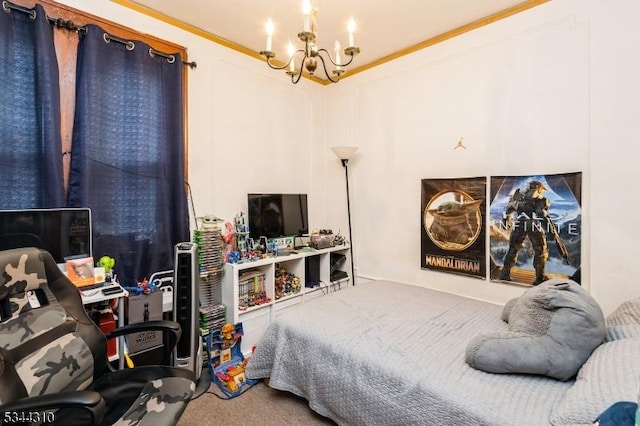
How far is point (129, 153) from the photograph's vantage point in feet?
7.55

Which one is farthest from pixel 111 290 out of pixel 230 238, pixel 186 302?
pixel 230 238

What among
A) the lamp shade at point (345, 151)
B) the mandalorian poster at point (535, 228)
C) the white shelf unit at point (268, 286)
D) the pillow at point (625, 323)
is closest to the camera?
the pillow at point (625, 323)

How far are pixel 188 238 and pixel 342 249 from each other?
1658 millimetres

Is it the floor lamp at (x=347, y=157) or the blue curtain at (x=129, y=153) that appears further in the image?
the floor lamp at (x=347, y=157)

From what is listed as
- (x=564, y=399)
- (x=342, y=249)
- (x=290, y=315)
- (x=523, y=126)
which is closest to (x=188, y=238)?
(x=290, y=315)

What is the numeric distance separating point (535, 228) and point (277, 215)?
2230 mm

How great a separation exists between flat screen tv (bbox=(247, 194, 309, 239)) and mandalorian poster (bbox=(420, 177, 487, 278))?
50.0 inches

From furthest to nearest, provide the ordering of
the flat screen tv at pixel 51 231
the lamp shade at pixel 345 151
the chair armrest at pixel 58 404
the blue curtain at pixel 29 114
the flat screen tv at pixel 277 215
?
the lamp shade at pixel 345 151
the flat screen tv at pixel 277 215
the blue curtain at pixel 29 114
the flat screen tv at pixel 51 231
the chair armrest at pixel 58 404

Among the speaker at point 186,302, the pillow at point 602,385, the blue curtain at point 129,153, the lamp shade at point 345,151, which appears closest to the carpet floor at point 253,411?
the speaker at point 186,302

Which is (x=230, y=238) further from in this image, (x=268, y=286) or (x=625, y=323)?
(x=625, y=323)

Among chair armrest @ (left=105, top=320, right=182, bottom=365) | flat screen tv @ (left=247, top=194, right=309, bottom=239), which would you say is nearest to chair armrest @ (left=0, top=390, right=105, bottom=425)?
chair armrest @ (left=105, top=320, right=182, bottom=365)

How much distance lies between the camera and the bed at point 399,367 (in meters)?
1.27

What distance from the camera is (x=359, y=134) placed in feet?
11.5

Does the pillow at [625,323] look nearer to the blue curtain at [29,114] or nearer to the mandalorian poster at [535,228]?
the mandalorian poster at [535,228]
